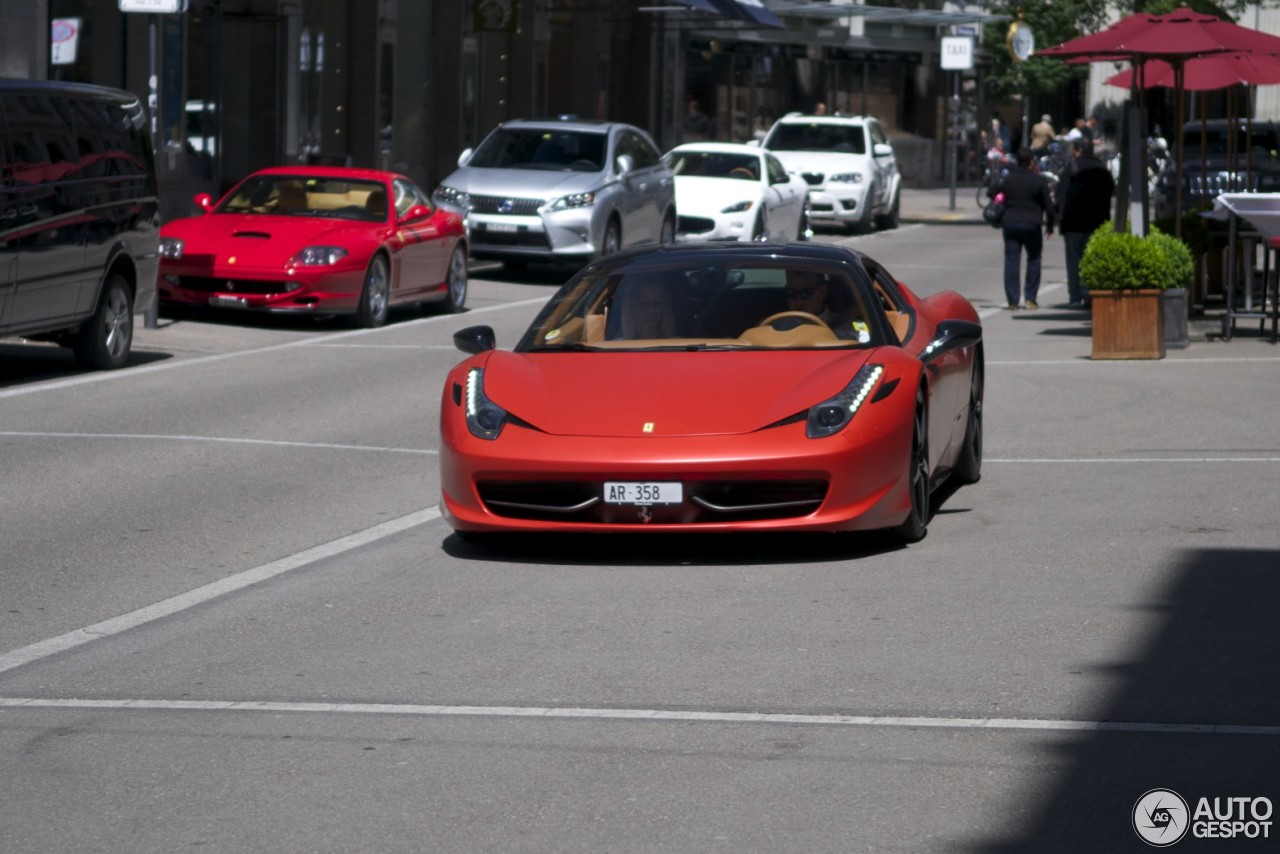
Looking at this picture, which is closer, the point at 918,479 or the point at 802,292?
the point at 918,479

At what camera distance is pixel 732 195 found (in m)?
30.6

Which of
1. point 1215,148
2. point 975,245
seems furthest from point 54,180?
point 975,245

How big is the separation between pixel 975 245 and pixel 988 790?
3111 centimetres

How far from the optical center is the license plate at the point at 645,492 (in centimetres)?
836

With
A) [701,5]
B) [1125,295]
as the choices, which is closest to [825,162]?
[701,5]

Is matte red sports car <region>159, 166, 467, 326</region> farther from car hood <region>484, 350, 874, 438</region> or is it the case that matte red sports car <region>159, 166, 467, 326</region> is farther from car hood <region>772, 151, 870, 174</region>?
car hood <region>772, 151, 870, 174</region>

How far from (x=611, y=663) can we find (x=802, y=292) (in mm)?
3225

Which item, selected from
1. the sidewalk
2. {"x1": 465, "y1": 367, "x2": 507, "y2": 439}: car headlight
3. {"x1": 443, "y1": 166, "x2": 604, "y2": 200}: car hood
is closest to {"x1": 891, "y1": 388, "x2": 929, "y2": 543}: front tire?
{"x1": 465, "y1": 367, "x2": 507, "y2": 439}: car headlight

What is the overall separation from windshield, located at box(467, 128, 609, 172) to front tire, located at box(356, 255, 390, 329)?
6408 mm

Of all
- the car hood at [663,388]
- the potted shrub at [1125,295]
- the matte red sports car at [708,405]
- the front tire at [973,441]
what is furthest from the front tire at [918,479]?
the potted shrub at [1125,295]

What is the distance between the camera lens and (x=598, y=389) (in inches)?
349

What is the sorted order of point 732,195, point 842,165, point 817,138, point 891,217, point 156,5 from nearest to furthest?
1. point 156,5
2. point 732,195
3. point 842,165
4. point 817,138
5. point 891,217

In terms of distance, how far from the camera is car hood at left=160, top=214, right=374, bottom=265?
19672mm

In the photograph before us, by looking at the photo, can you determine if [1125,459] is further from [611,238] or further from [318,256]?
[611,238]
